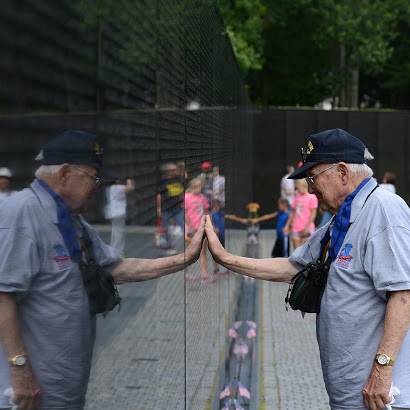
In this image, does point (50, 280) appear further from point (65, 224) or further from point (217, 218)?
point (217, 218)

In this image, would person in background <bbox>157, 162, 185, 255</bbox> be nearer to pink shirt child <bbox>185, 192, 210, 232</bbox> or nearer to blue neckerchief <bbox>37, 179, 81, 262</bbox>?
pink shirt child <bbox>185, 192, 210, 232</bbox>

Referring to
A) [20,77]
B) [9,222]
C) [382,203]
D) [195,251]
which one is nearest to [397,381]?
[382,203]

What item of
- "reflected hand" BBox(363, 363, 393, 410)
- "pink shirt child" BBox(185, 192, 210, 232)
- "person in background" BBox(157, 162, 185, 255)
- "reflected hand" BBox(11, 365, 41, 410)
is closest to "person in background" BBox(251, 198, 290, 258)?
"pink shirt child" BBox(185, 192, 210, 232)

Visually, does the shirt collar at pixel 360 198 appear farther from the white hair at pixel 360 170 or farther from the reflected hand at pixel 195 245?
the reflected hand at pixel 195 245

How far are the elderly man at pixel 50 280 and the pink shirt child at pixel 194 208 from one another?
220 cm

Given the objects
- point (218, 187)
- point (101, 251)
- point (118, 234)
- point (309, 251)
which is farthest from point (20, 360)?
point (218, 187)

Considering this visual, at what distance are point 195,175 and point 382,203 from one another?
946 mm

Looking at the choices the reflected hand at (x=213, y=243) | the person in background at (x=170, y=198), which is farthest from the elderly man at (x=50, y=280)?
the reflected hand at (x=213, y=243)

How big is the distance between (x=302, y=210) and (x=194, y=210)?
34.7 ft

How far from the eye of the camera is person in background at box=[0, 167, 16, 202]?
1.16 metres

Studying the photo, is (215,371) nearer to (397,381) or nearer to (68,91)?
(397,381)

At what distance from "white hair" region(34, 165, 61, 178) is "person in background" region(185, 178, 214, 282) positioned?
2.37 m

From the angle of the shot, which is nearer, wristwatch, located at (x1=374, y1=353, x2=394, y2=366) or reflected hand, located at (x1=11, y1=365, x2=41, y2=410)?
reflected hand, located at (x1=11, y1=365, x2=41, y2=410)

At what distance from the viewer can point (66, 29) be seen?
1.36 m
